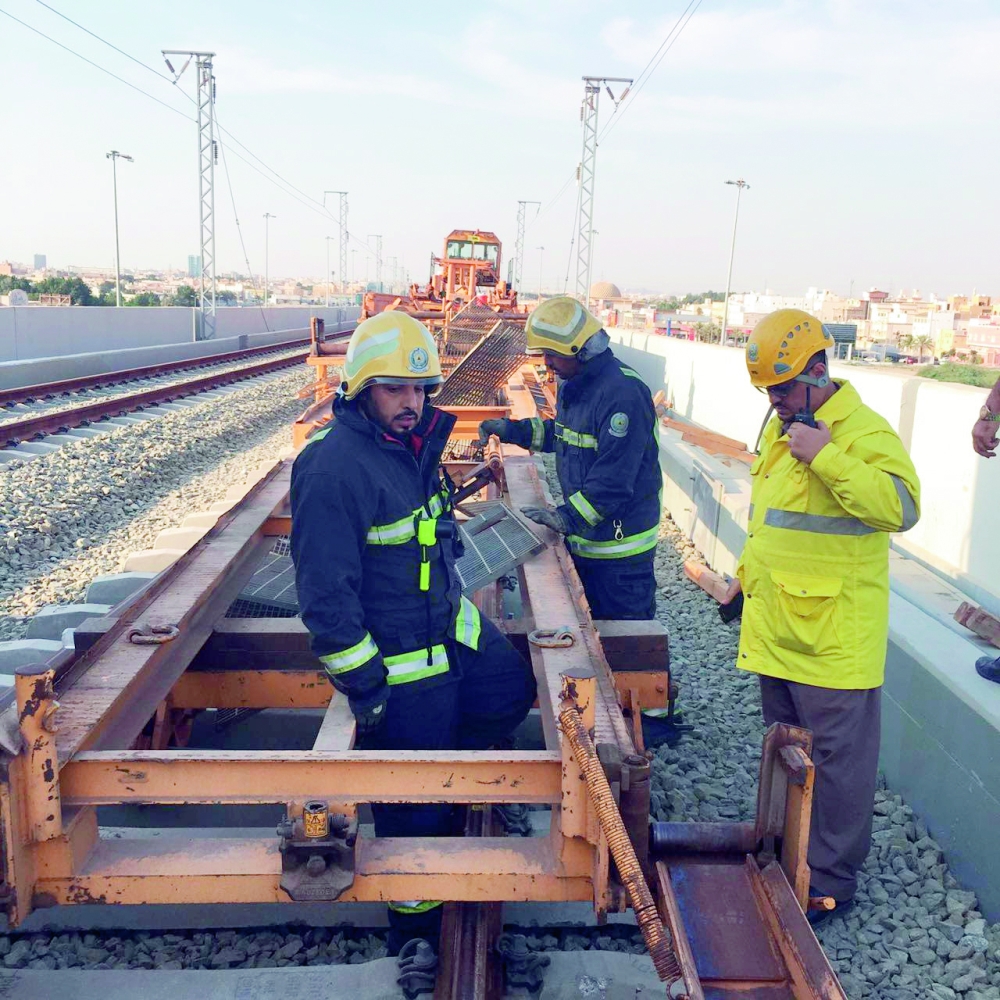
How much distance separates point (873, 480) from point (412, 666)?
1.57m

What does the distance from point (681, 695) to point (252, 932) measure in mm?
2805

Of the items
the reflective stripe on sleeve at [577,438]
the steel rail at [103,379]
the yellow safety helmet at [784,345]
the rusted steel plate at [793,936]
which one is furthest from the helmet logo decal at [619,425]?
the steel rail at [103,379]

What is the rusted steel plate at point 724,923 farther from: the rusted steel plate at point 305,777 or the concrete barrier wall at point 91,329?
the concrete barrier wall at point 91,329

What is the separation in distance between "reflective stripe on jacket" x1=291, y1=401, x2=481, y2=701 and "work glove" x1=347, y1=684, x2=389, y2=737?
0.07ft

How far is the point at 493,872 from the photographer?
8.29ft

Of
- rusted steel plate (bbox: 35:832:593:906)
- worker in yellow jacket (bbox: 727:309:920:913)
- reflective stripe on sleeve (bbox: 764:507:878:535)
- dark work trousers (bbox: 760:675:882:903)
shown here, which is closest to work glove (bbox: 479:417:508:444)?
worker in yellow jacket (bbox: 727:309:920:913)

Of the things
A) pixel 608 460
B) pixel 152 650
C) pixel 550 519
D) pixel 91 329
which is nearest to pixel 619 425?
pixel 608 460

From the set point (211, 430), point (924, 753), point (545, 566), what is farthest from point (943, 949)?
point (211, 430)

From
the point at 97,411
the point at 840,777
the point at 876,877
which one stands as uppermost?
the point at 840,777

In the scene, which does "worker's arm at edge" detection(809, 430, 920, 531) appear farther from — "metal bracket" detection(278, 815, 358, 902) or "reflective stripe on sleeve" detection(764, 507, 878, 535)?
"metal bracket" detection(278, 815, 358, 902)

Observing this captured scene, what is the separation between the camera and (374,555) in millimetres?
3039

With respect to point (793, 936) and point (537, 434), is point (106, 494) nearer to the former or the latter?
point (537, 434)

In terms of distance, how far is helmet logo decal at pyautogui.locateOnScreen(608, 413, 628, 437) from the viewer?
4402 mm

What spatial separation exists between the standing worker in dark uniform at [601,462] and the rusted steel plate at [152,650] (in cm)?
139
